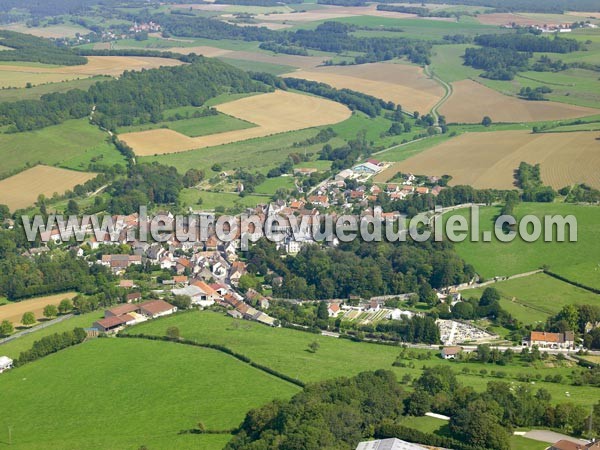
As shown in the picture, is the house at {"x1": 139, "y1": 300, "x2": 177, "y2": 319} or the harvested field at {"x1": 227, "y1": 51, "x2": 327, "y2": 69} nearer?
the house at {"x1": 139, "y1": 300, "x2": 177, "y2": 319}

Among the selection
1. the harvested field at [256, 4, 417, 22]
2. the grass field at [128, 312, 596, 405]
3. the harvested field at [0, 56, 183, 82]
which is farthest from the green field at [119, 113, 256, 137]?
the harvested field at [256, 4, 417, 22]

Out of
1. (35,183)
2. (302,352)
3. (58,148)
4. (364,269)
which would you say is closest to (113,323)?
(302,352)

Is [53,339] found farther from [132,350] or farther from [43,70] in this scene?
[43,70]

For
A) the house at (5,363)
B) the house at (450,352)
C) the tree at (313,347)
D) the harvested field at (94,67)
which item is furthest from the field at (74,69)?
the house at (450,352)

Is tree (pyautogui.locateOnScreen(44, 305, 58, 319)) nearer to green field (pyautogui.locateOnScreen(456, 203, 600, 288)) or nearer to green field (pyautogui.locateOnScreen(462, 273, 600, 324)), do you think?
green field (pyautogui.locateOnScreen(462, 273, 600, 324))

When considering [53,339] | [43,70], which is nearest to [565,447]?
[53,339]

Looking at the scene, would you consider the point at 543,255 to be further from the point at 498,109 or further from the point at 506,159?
the point at 498,109
